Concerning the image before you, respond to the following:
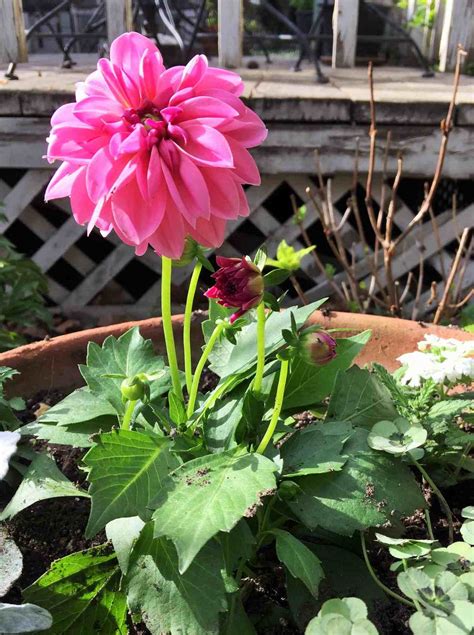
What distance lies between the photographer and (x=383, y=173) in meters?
2.24

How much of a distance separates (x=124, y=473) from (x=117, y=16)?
2385 millimetres

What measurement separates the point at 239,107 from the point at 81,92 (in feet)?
0.60

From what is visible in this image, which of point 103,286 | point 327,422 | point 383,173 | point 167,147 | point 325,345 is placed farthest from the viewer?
point 103,286

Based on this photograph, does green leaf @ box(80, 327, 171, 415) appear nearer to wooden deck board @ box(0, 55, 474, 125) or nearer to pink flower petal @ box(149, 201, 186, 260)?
pink flower petal @ box(149, 201, 186, 260)

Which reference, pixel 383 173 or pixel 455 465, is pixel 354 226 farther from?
pixel 455 465

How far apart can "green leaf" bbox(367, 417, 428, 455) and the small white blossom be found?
47cm

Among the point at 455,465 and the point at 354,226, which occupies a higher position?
the point at 455,465

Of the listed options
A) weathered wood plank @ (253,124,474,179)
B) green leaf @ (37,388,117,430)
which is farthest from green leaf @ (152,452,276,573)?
weathered wood plank @ (253,124,474,179)

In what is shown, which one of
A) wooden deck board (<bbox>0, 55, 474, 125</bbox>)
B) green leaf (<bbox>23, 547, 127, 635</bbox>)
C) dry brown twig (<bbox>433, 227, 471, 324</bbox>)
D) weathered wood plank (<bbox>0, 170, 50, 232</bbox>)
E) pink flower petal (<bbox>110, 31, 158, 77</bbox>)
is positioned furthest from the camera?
weathered wood plank (<bbox>0, 170, 50, 232</bbox>)

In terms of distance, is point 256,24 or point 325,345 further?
point 256,24

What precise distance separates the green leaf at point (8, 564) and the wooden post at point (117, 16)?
2.30 meters

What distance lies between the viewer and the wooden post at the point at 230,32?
2641 millimetres

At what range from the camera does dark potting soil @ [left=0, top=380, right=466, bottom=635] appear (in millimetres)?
865

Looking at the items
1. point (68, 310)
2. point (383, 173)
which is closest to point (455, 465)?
point (383, 173)
